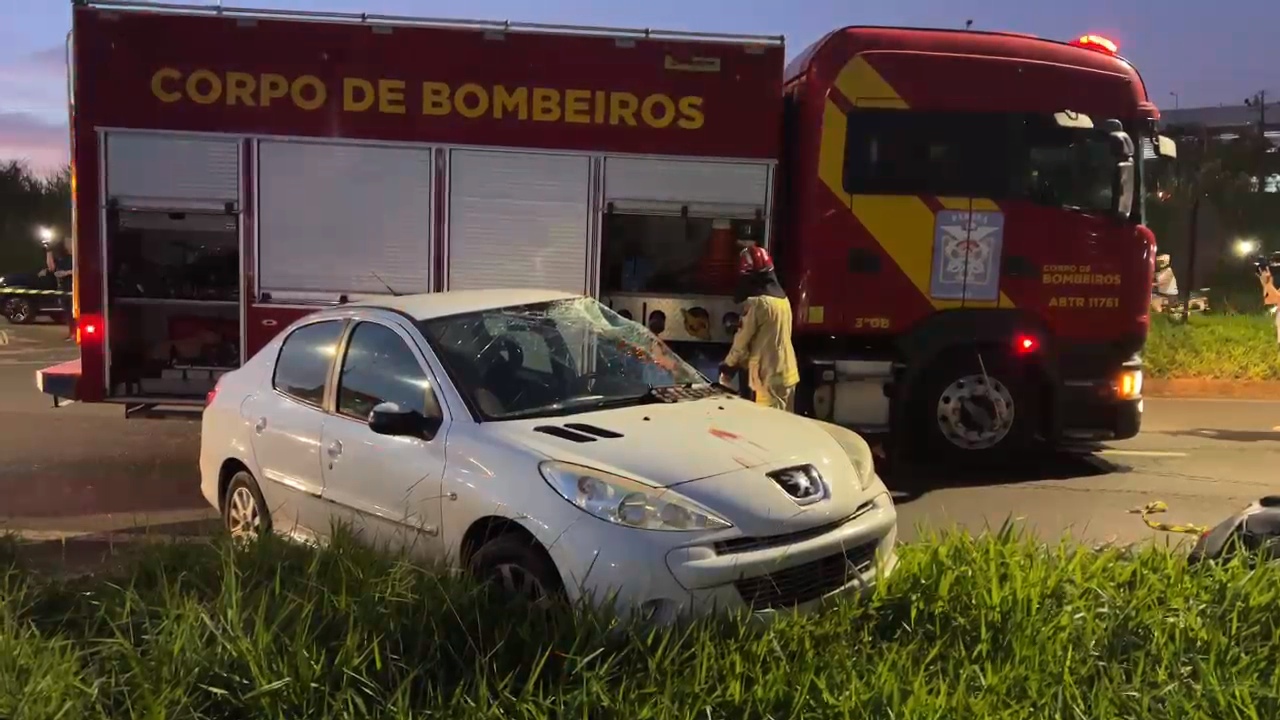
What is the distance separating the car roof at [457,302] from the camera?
193 inches

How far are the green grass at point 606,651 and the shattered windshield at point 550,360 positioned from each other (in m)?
0.89

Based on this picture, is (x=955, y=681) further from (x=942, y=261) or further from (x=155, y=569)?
(x=942, y=261)

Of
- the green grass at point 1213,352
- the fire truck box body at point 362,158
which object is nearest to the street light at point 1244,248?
the green grass at point 1213,352

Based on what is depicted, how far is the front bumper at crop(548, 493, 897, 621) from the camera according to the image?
355 centimetres

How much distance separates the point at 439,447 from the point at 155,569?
1271mm

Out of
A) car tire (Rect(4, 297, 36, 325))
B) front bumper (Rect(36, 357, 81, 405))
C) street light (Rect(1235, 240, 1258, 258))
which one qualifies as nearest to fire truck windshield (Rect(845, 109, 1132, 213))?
front bumper (Rect(36, 357, 81, 405))

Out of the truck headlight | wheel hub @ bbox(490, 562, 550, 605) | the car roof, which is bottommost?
wheel hub @ bbox(490, 562, 550, 605)

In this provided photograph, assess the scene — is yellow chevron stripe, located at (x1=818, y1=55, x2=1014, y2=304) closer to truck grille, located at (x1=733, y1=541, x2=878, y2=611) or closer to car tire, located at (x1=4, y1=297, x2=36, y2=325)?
truck grille, located at (x1=733, y1=541, x2=878, y2=611)

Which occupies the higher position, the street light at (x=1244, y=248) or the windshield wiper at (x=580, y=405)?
the street light at (x=1244, y=248)

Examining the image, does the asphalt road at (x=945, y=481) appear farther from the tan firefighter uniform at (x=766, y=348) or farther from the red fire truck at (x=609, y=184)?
the tan firefighter uniform at (x=766, y=348)

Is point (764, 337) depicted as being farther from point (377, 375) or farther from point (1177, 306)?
point (1177, 306)

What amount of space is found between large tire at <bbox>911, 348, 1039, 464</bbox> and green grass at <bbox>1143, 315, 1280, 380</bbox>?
6.95 metres

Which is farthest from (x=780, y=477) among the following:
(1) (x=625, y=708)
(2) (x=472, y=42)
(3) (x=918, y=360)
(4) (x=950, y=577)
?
(2) (x=472, y=42)

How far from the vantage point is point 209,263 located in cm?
779
